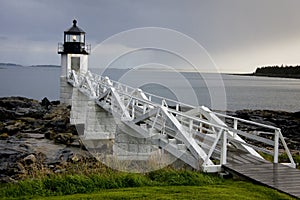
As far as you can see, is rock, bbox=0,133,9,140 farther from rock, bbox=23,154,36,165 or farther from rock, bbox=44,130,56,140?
rock, bbox=23,154,36,165

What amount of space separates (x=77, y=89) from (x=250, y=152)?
15.9 meters

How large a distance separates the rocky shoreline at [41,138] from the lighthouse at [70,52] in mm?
1197

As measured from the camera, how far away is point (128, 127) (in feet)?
38.8

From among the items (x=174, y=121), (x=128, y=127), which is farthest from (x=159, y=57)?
(x=174, y=121)

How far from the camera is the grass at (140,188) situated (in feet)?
17.2

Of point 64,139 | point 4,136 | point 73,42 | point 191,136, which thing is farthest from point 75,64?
point 191,136

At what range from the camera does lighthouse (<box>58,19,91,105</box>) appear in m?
26.8

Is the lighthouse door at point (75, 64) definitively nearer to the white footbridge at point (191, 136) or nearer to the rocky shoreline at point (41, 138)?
the rocky shoreline at point (41, 138)

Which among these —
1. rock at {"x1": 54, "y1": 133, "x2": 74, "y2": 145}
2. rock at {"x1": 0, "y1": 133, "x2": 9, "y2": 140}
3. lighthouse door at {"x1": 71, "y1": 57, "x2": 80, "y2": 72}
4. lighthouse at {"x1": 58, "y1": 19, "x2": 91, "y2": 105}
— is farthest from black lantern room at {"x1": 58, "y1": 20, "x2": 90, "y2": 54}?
rock at {"x1": 54, "y1": 133, "x2": 74, "y2": 145}

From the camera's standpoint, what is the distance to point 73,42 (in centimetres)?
2689

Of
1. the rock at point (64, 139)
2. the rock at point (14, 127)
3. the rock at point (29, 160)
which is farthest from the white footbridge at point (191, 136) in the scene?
the rock at point (14, 127)

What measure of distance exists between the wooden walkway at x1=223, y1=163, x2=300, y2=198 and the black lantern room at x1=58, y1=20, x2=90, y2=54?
70.8 ft

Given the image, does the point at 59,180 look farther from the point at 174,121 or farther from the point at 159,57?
the point at 159,57

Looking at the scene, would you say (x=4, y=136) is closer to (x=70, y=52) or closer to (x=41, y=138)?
(x=41, y=138)
